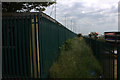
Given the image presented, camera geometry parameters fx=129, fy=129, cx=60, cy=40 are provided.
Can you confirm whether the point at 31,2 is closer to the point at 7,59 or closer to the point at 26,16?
the point at 26,16

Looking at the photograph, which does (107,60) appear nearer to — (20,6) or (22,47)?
(22,47)

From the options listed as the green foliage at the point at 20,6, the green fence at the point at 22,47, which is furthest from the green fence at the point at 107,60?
the green foliage at the point at 20,6

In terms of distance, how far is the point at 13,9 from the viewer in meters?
6.69

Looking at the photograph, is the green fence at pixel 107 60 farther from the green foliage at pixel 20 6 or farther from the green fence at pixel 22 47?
the green foliage at pixel 20 6

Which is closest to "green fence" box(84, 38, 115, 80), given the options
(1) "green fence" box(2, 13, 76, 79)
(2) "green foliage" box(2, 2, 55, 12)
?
(1) "green fence" box(2, 13, 76, 79)

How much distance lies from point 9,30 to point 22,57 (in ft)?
3.12

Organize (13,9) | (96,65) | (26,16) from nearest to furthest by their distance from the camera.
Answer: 1. (26,16)
2. (96,65)
3. (13,9)

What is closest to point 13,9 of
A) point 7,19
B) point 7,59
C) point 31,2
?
point 31,2

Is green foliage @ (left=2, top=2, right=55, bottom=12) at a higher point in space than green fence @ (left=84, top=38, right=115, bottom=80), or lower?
higher

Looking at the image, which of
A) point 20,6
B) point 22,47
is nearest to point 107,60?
point 22,47

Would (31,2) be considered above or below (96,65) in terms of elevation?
above

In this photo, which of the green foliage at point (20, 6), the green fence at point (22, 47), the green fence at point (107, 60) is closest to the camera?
the green fence at point (107, 60)

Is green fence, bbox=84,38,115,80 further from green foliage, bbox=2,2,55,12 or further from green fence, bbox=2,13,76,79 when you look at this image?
green foliage, bbox=2,2,55,12

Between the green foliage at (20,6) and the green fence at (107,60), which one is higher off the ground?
the green foliage at (20,6)
